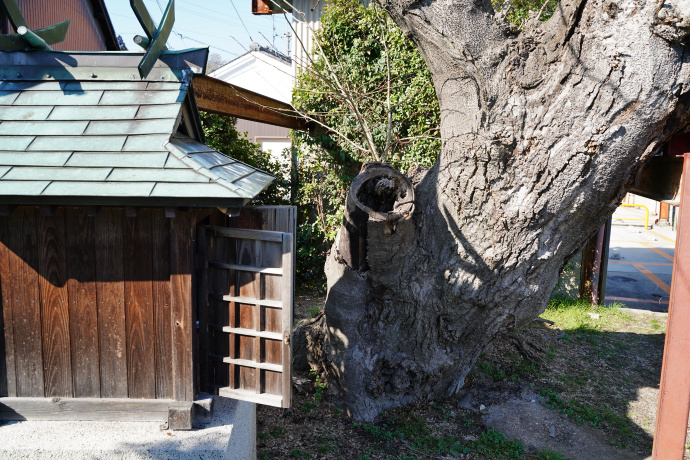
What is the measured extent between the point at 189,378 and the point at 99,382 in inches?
24.7

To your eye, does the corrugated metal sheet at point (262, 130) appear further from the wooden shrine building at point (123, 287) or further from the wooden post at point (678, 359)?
the wooden post at point (678, 359)

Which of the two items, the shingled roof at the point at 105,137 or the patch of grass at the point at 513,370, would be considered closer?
the shingled roof at the point at 105,137

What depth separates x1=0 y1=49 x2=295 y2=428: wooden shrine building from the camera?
3.05 meters

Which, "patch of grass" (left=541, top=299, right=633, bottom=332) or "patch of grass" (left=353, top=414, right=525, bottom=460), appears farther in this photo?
"patch of grass" (left=541, top=299, right=633, bottom=332)

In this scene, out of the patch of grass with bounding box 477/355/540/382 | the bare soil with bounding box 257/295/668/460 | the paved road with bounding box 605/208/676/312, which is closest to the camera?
the bare soil with bounding box 257/295/668/460

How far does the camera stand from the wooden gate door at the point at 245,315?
3105 millimetres

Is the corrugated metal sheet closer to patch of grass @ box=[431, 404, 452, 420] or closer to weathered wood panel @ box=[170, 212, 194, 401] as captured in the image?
patch of grass @ box=[431, 404, 452, 420]

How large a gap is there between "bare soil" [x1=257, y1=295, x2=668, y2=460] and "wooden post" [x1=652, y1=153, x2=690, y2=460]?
0.76 m

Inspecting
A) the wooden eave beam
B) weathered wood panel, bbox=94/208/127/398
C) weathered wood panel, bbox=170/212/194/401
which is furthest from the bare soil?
the wooden eave beam

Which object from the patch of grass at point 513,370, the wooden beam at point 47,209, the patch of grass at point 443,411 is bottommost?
the patch of grass at point 443,411

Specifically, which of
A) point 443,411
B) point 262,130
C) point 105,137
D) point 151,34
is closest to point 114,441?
point 105,137

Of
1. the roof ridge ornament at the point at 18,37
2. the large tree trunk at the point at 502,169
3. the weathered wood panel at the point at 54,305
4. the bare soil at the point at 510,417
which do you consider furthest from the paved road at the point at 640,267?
the roof ridge ornament at the point at 18,37

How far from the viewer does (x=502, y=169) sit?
362cm

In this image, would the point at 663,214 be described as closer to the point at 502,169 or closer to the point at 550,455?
the point at 550,455
